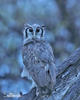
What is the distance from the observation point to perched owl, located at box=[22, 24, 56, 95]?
168 inches

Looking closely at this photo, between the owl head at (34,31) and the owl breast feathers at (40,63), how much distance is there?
6 centimetres

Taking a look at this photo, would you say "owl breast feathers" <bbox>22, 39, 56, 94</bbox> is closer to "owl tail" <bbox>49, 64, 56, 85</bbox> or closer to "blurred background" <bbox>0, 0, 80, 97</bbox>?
"owl tail" <bbox>49, 64, 56, 85</bbox>

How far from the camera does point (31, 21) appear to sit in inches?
349

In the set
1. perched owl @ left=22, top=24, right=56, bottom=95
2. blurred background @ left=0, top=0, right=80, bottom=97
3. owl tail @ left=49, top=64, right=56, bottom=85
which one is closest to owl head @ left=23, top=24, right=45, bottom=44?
perched owl @ left=22, top=24, right=56, bottom=95

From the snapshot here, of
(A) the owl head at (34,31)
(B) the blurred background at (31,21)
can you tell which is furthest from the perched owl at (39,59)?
(B) the blurred background at (31,21)

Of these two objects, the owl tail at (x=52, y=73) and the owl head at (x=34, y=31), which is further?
the owl head at (x=34, y=31)

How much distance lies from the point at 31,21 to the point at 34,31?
4.35 metres

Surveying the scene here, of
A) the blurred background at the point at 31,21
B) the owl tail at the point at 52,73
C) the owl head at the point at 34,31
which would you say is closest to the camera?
the owl tail at the point at 52,73

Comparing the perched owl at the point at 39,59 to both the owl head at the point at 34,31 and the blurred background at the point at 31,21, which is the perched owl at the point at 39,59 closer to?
the owl head at the point at 34,31

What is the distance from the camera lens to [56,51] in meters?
9.20

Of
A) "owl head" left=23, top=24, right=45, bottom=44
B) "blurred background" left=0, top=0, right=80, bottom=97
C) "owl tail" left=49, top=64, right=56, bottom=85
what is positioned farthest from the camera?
"blurred background" left=0, top=0, right=80, bottom=97

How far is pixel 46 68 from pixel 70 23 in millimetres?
5694

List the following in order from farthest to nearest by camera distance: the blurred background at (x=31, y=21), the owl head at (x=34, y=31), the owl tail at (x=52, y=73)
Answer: the blurred background at (x=31, y=21) → the owl head at (x=34, y=31) → the owl tail at (x=52, y=73)

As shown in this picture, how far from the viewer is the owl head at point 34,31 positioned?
14.9ft
